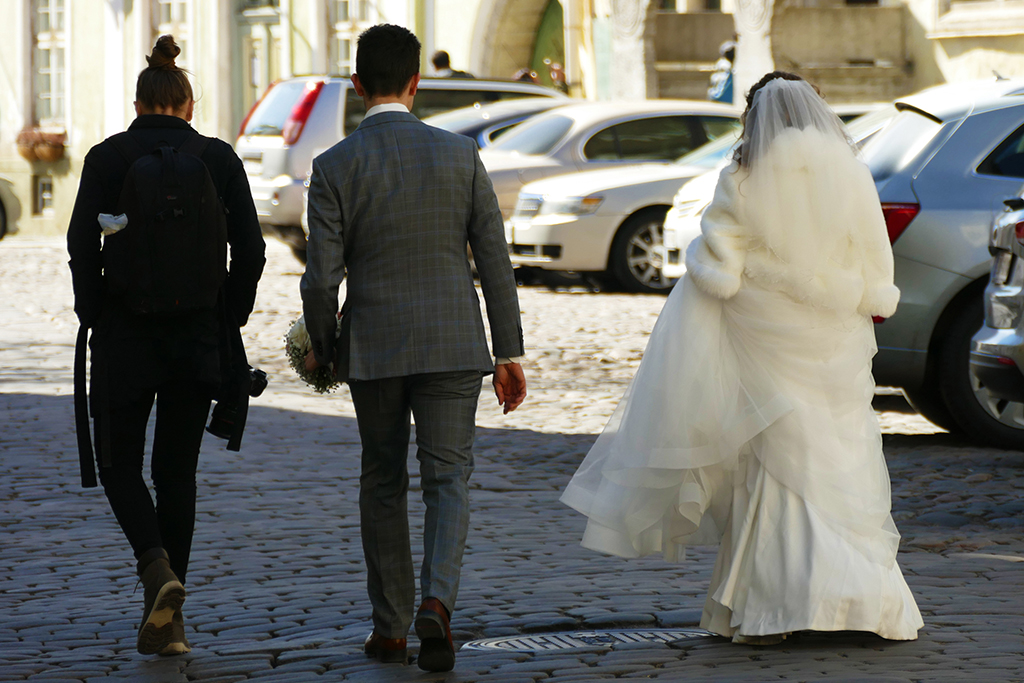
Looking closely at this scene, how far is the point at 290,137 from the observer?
17.4 m

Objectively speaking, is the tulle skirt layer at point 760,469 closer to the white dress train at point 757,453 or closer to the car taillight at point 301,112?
the white dress train at point 757,453

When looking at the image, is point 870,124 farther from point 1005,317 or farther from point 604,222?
point 604,222

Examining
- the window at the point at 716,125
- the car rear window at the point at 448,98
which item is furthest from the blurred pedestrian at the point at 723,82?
the window at the point at 716,125

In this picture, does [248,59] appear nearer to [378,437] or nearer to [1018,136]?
[1018,136]

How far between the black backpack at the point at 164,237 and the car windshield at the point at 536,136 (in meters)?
12.2

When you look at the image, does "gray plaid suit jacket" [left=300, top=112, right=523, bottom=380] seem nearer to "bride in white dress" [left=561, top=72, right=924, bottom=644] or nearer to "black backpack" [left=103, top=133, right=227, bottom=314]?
"black backpack" [left=103, top=133, right=227, bottom=314]

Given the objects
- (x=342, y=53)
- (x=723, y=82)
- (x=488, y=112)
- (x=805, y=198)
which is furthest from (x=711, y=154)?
(x=342, y=53)

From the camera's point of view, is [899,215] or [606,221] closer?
[899,215]

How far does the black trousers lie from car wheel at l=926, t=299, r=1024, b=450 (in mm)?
4571

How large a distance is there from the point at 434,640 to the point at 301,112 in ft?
45.2

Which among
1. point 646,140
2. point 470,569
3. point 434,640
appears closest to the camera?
point 434,640

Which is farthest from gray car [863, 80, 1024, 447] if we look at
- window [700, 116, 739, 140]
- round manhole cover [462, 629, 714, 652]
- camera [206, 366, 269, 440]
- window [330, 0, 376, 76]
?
window [330, 0, 376, 76]

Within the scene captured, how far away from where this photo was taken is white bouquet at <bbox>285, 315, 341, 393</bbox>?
4.67 metres

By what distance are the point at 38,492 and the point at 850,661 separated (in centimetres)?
417
